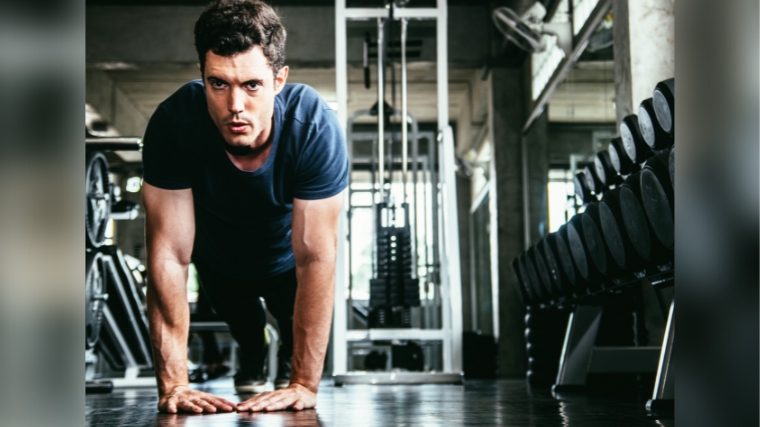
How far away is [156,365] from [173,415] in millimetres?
144

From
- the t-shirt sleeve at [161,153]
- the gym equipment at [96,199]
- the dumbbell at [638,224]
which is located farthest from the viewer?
the gym equipment at [96,199]

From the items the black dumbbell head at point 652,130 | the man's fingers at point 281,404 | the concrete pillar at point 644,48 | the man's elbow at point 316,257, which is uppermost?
the concrete pillar at point 644,48

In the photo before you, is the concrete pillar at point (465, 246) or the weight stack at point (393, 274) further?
the concrete pillar at point (465, 246)

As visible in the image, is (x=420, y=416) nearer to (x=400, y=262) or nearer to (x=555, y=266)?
(x=555, y=266)

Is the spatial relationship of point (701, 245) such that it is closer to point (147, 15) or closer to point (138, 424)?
point (138, 424)

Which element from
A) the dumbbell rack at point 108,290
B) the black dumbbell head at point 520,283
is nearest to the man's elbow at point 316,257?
the dumbbell rack at point 108,290

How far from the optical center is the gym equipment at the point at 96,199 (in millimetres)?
3777

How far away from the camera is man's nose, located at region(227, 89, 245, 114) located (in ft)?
6.18

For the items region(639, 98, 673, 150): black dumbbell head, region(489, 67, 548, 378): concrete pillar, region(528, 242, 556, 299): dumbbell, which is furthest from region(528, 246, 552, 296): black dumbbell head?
region(489, 67, 548, 378): concrete pillar

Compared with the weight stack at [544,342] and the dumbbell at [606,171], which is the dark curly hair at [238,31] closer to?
the dumbbell at [606,171]

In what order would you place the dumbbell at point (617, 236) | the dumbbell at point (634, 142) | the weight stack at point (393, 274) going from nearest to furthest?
the dumbbell at point (617, 236) < the dumbbell at point (634, 142) < the weight stack at point (393, 274)

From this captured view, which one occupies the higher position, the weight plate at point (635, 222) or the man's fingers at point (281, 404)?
the weight plate at point (635, 222)

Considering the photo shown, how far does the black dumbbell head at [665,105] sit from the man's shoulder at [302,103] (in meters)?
0.89

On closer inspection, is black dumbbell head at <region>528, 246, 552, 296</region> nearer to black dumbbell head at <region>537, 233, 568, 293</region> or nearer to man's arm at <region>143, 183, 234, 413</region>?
black dumbbell head at <region>537, 233, 568, 293</region>
